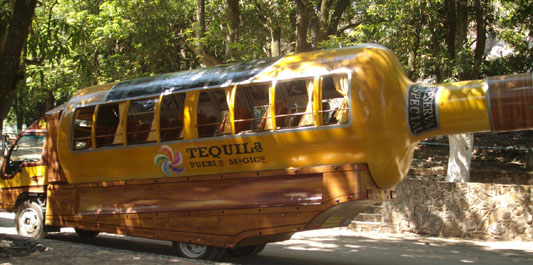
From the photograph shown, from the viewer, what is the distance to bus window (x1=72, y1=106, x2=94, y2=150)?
34.5 ft

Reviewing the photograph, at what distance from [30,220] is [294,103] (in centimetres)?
663

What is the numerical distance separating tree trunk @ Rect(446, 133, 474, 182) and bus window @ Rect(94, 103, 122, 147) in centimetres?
998

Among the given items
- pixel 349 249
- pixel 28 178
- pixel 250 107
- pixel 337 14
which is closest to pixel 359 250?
pixel 349 249

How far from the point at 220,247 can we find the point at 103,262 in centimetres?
192

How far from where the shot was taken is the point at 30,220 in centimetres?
1153

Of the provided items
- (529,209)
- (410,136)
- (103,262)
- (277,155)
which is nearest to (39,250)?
(103,262)

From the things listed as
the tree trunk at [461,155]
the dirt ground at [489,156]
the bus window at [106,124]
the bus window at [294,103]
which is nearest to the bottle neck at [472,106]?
the bus window at [294,103]

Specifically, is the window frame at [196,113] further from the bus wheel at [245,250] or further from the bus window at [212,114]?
the bus wheel at [245,250]

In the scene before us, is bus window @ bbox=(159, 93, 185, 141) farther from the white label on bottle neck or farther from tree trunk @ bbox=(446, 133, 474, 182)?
tree trunk @ bbox=(446, 133, 474, 182)

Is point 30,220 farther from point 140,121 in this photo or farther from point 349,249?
point 349,249

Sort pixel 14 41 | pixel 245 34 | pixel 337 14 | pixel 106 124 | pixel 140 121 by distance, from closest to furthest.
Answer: pixel 14 41, pixel 140 121, pixel 106 124, pixel 337 14, pixel 245 34

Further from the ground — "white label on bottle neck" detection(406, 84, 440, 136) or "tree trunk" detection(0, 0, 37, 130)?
"tree trunk" detection(0, 0, 37, 130)

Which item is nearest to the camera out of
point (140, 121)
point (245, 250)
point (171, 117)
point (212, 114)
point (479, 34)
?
point (212, 114)

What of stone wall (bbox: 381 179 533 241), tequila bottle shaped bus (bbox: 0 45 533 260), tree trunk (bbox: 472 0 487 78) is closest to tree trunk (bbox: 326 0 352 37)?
tree trunk (bbox: 472 0 487 78)
